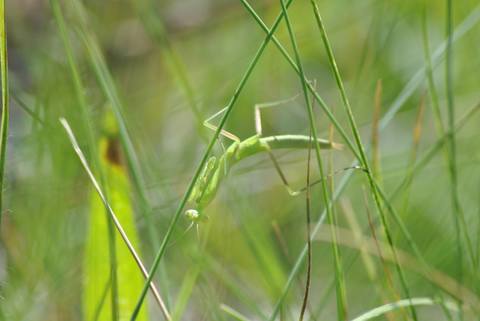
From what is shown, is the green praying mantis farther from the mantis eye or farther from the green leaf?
the green leaf

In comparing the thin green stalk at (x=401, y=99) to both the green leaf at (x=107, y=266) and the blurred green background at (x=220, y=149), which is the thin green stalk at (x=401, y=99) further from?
the green leaf at (x=107, y=266)

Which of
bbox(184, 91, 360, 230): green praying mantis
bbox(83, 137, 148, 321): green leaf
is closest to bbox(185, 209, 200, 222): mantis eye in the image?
bbox(184, 91, 360, 230): green praying mantis

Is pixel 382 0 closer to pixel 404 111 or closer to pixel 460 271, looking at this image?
pixel 404 111

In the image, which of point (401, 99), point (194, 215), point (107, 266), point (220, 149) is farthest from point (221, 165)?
point (220, 149)

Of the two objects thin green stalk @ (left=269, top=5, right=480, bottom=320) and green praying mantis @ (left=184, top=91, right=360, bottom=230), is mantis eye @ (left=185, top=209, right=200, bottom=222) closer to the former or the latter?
green praying mantis @ (left=184, top=91, right=360, bottom=230)

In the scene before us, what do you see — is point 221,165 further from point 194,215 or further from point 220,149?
point 220,149

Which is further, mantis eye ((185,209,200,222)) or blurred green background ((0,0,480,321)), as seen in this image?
blurred green background ((0,0,480,321))

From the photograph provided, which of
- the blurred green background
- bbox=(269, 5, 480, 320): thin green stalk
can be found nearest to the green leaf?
the blurred green background

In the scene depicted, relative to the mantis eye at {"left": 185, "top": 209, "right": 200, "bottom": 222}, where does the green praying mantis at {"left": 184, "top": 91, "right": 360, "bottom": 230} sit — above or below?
above

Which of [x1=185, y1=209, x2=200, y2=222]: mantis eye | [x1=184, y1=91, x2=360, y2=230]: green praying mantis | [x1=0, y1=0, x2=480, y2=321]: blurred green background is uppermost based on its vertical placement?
[x1=184, y1=91, x2=360, y2=230]: green praying mantis
